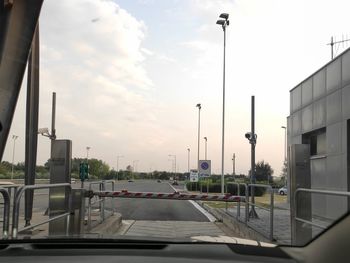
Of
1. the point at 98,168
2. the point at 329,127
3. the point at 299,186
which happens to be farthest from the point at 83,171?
the point at 98,168

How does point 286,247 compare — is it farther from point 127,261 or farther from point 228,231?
point 228,231

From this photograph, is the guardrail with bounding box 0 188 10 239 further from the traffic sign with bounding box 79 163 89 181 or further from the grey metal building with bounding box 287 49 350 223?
the traffic sign with bounding box 79 163 89 181

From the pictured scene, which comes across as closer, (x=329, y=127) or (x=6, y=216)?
(x=6, y=216)

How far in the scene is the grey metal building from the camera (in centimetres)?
1703

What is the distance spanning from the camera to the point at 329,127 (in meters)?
18.8

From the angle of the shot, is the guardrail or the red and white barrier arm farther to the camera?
the red and white barrier arm

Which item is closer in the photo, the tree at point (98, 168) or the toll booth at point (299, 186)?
the toll booth at point (299, 186)

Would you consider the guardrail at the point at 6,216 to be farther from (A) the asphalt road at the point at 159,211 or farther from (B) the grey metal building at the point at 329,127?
(A) the asphalt road at the point at 159,211

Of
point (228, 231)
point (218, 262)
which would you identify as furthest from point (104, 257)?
point (228, 231)

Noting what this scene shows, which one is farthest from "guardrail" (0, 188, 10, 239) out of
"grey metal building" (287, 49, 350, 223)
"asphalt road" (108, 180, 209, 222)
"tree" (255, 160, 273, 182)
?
"tree" (255, 160, 273, 182)

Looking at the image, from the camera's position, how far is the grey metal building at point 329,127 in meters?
17.0

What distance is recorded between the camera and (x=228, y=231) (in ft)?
47.6

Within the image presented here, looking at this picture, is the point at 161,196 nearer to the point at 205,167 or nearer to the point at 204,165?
the point at 205,167

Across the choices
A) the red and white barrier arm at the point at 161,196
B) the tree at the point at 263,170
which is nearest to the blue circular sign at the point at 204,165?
the red and white barrier arm at the point at 161,196
